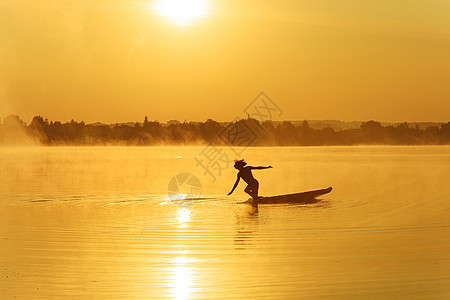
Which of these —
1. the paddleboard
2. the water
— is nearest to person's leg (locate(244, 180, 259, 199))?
the paddleboard

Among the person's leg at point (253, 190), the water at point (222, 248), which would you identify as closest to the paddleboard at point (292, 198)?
the person's leg at point (253, 190)

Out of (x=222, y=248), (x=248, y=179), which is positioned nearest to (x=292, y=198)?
(x=248, y=179)

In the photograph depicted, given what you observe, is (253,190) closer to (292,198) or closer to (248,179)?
(248,179)

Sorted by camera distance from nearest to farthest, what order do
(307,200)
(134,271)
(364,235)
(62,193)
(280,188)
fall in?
(134,271) → (364,235) → (307,200) → (62,193) → (280,188)

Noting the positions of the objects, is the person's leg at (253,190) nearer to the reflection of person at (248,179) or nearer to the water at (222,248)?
the reflection of person at (248,179)

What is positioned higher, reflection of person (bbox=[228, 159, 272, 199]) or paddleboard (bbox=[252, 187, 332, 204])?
reflection of person (bbox=[228, 159, 272, 199])

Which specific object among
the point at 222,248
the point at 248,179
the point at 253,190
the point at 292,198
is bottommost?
the point at 222,248

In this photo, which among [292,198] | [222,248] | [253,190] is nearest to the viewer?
[222,248]

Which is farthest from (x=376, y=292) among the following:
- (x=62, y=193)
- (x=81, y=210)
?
(x=62, y=193)

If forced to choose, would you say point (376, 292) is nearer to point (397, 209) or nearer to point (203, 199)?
point (397, 209)

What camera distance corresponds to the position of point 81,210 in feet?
78.0

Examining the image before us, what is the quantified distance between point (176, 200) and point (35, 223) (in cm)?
765

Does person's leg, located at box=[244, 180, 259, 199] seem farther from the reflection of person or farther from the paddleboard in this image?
the paddleboard

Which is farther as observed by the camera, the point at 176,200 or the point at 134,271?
the point at 176,200
